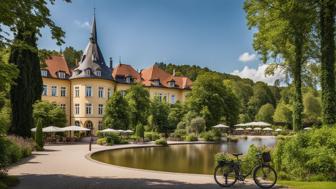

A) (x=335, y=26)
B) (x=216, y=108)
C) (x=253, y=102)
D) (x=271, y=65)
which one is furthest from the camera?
(x=253, y=102)

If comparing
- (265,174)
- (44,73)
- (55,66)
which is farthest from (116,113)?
(265,174)

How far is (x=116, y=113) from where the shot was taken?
141 feet

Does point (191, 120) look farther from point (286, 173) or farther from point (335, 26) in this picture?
point (286, 173)

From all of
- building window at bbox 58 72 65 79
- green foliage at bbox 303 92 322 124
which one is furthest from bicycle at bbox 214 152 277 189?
green foliage at bbox 303 92 322 124

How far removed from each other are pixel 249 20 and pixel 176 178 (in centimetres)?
1371

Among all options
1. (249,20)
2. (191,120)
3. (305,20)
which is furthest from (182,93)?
(305,20)

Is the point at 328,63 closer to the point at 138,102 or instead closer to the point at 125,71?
the point at 138,102

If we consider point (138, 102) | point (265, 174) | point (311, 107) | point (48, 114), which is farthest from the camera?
point (311, 107)

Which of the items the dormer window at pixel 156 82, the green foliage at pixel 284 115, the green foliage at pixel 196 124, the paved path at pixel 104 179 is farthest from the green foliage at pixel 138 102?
the green foliage at pixel 284 115

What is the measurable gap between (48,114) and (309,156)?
99.0 feet

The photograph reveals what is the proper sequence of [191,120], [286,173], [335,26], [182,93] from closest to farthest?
[286,173]
[335,26]
[191,120]
[182,93]

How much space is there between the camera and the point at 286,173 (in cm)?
1216

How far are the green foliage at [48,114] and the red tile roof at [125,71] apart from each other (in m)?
17.4

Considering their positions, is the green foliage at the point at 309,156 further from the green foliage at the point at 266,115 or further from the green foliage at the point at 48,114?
the green foliage at the point at 266,115
